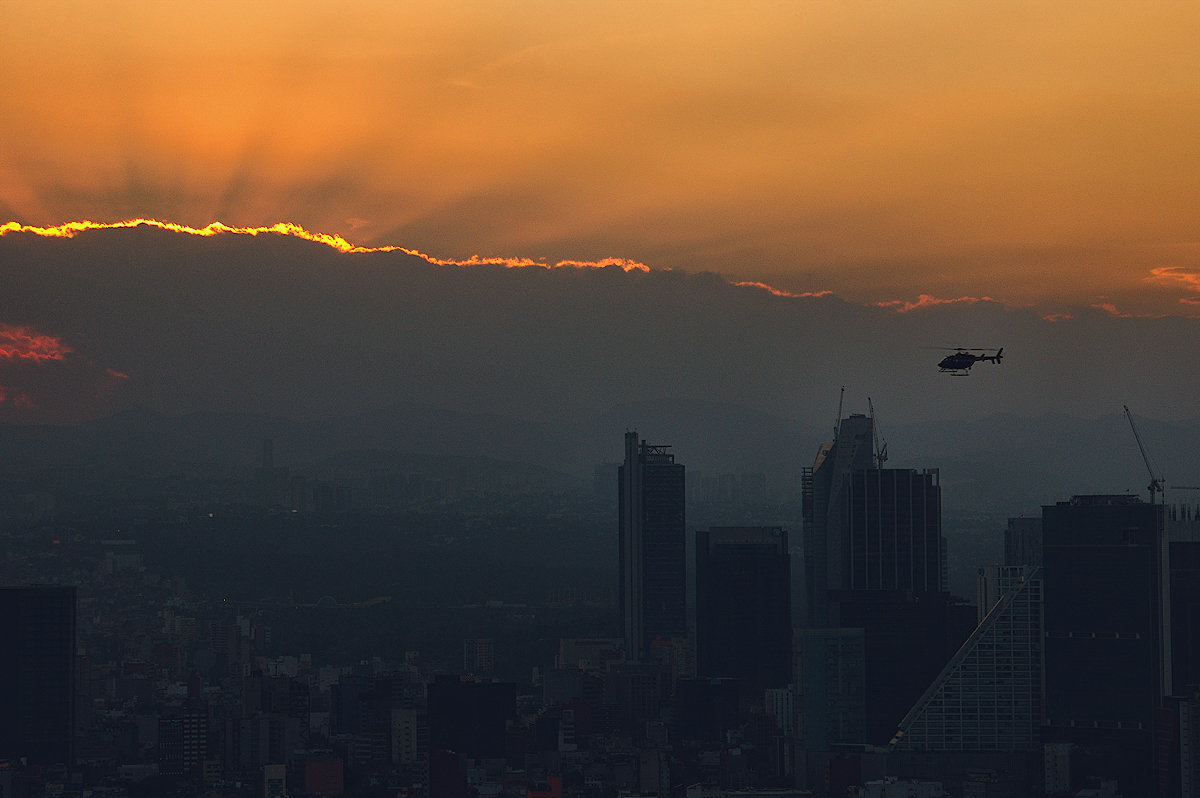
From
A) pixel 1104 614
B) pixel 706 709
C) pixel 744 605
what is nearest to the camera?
pixel 1104 614

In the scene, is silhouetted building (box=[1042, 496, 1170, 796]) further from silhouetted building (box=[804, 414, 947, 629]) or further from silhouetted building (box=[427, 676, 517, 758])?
silhouetted building (box=[804, 414, 947, 629])

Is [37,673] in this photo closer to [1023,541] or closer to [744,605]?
[744,605]

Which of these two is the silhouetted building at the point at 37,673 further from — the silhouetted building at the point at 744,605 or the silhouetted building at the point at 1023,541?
the silhouetted building at the point at 1023,541

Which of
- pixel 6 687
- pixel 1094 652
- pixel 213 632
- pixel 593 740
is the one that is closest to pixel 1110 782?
pixel 1094 652

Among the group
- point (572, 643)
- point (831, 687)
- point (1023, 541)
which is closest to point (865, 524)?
point (1023, 541)

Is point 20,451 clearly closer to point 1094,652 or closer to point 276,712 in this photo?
point 276,712

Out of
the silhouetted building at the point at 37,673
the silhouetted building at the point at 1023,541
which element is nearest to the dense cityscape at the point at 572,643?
the silhouetted building at the point at 37,673
